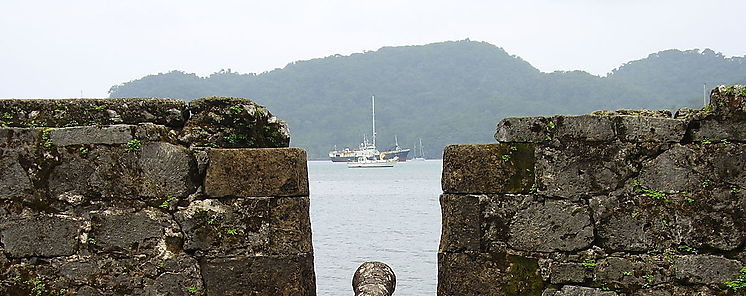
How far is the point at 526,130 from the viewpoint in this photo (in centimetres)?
470

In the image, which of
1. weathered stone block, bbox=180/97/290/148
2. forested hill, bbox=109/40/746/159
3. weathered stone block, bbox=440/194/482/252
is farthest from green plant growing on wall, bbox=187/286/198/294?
forested hill, bbox=109/40/746/159

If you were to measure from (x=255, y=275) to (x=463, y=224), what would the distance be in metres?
1.23

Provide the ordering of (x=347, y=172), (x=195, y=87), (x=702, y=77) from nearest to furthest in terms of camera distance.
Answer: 1. (x=702, y=77)
2. (x=195, y=87)
3. (x=347, y=172)

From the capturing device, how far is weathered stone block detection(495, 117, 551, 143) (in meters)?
4.68

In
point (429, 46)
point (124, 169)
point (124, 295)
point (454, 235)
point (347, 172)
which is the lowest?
point (347, 172)

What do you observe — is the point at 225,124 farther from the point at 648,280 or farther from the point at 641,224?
the point at 648,280

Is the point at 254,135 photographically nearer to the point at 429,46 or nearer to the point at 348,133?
the point at 348,133

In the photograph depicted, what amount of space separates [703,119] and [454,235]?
1574 mm

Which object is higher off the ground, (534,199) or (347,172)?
(534,199)

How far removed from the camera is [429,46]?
91.5m

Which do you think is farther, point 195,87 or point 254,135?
point 195,87

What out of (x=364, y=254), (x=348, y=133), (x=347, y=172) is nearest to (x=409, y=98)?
(x=348, y=133)

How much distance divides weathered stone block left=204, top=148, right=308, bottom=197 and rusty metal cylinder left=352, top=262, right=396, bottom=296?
1.10 metres

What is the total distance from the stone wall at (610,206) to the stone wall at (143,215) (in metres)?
1.09
